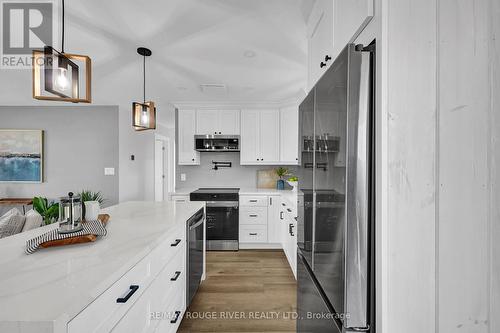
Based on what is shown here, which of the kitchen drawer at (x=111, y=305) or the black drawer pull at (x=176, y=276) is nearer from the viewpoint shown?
the kitchen drawer at (x=111, y=305)

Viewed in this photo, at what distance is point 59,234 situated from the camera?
1.22m

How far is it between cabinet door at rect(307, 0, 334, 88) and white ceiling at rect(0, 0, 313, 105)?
0.14 m

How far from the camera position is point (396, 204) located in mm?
739

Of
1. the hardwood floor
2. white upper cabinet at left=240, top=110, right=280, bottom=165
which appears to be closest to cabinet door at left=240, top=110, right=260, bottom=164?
white upper cabinet at left=240, top=110, right=280, bottom=165

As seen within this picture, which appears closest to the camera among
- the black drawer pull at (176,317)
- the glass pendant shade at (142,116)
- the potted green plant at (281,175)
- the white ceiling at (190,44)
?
the black drawer pull at (176,317)

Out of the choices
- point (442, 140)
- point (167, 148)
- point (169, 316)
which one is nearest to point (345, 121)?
point (442, 140)

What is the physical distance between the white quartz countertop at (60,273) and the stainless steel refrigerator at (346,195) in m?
0.81

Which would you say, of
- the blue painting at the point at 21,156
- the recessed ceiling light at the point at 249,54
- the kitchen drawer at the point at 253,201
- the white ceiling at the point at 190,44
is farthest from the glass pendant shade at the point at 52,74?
the blue painting at the point at 21,156

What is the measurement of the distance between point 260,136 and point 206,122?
974 millimetres

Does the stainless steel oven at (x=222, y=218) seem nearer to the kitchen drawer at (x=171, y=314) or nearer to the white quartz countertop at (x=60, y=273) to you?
the kitchen drawer at (x=171, y=314)

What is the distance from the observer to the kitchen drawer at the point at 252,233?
13.1 ft

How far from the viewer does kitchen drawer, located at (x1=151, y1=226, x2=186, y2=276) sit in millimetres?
1354

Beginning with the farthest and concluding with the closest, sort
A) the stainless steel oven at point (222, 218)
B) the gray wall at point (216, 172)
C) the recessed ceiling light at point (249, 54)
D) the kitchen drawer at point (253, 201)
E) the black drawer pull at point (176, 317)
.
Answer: the gray wall at point (216, 172)
the kitchen drawer at point (253, 201)
the stainless steel oven at point (222, 218)
the recessed ceiling light at point (249, 54)
the black drawer pull at point (176, 317)

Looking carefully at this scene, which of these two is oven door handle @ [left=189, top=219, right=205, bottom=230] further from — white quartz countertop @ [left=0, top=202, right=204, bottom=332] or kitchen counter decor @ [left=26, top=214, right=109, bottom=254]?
kitchen counter decor @ [left=26, top=214, right=109, bottom=254]
